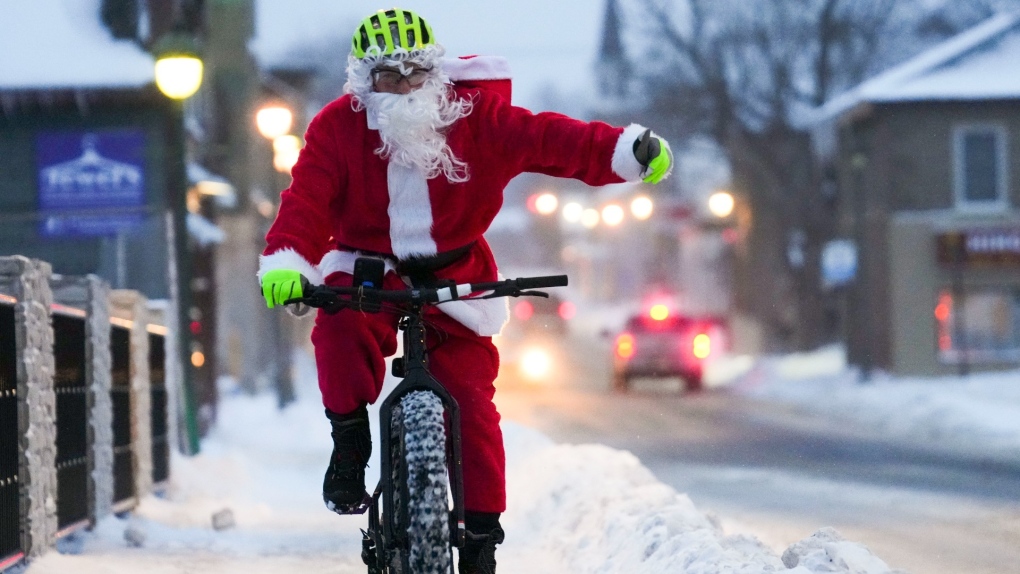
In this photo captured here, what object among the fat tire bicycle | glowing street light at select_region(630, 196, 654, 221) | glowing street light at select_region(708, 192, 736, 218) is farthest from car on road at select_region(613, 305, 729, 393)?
the fat tire bicycle

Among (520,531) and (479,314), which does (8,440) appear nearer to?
(479,314)

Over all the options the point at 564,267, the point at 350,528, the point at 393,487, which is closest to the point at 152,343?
the point at 350,528

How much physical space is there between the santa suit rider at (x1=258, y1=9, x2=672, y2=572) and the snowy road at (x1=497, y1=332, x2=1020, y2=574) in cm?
305

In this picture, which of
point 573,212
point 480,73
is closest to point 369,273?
point 480,73

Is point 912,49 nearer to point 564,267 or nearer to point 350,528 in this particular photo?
point 350,528

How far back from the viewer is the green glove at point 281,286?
4.62 m

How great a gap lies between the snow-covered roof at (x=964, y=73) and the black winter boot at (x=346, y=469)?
94.2ft

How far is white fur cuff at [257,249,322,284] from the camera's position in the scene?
4941mm

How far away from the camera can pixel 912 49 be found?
141 ft

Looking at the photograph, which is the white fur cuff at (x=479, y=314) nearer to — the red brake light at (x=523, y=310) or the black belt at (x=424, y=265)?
the black belt at (x=424, y=265)

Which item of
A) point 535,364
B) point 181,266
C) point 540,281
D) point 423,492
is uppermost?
point 181,266

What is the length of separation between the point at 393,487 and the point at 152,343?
715cm

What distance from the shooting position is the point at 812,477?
43.8 feet

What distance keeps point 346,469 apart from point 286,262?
0.65 m
